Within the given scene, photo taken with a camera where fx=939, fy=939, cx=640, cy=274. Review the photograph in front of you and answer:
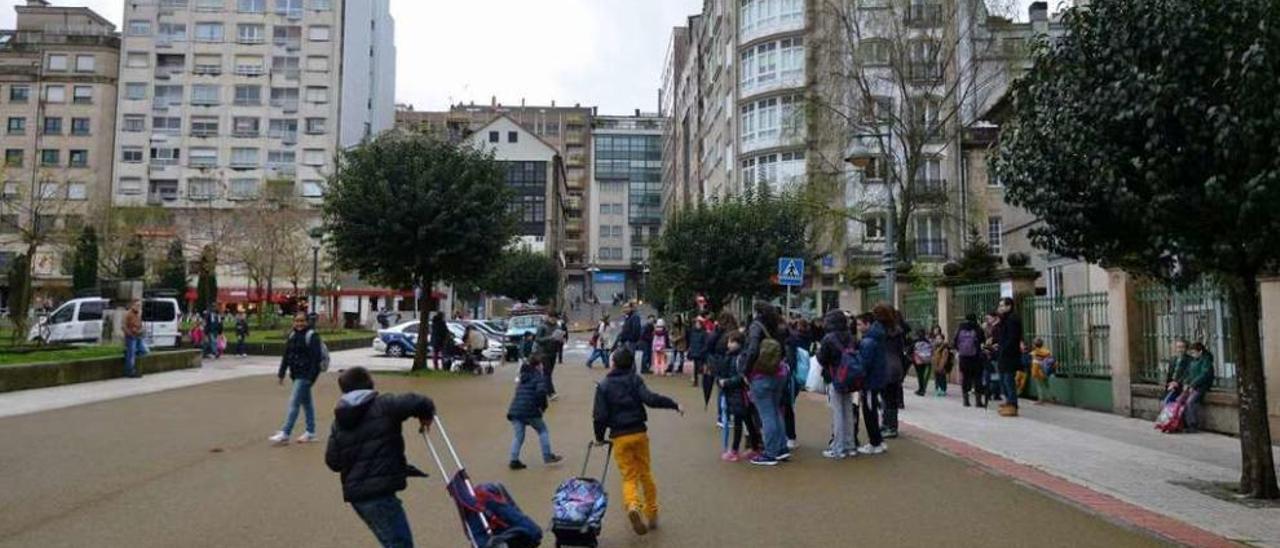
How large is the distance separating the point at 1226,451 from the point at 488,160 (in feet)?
60.7

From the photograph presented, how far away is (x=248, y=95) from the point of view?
7281 centimetres

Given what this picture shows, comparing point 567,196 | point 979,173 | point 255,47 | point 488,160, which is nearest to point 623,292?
point 567,196

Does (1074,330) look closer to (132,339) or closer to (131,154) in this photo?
(132,339)

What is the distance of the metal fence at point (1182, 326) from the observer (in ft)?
41.5

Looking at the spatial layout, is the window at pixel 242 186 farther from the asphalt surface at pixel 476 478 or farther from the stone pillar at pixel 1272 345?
the stone pillar at pixel 1272 345

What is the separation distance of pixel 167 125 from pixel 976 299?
69036 millimetres

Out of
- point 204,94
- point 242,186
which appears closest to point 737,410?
point 242,186

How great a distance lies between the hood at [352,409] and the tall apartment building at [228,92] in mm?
70775

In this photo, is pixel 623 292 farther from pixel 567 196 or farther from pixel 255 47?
pixel 255 47

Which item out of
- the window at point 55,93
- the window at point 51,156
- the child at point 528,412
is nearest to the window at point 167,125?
the window at point 55,93

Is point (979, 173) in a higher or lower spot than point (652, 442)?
higher

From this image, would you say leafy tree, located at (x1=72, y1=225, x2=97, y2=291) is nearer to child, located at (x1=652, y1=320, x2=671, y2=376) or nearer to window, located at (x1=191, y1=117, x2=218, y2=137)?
window, located at (x1=191, y1=117, x2=218, y2=137)

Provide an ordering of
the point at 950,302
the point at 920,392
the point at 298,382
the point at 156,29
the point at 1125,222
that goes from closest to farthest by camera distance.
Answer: the point at 1125,222, the point at 298,382, the point at 920,392, the point at 950,302, the point at 156,29

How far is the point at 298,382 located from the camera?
11.7 meters
